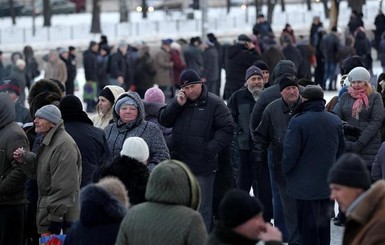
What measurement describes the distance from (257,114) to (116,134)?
192 cm

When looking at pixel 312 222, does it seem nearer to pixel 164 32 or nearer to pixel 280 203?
pixel 280 203

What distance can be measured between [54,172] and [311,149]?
2.12m

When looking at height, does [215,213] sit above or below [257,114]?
below

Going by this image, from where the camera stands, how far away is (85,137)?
36.3ft

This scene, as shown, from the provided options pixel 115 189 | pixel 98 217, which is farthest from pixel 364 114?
pixel 98 217

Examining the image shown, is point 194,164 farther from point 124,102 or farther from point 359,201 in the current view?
point 359,201

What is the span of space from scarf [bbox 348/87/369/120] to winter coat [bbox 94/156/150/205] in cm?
412

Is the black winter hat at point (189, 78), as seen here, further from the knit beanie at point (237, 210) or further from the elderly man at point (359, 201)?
the knit beanie at point (237, 210)

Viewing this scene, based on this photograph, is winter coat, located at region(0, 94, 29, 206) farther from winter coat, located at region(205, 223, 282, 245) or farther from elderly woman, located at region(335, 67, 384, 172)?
winter coat, located at region(205, 223, 282, 245)

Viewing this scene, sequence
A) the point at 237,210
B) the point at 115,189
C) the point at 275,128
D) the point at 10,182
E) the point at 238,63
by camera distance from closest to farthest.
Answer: the point at 237,210 < the point at 115,189 < the point at 10,182 < the point at 275,128 < the point at 238,63

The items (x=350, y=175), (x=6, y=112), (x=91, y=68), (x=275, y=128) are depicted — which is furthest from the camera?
(x=91, y=68)

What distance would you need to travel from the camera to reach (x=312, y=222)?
36.6 feet

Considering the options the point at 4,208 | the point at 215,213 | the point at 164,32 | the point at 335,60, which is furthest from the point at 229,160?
the point at 164,32

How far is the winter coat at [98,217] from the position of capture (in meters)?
7.59
